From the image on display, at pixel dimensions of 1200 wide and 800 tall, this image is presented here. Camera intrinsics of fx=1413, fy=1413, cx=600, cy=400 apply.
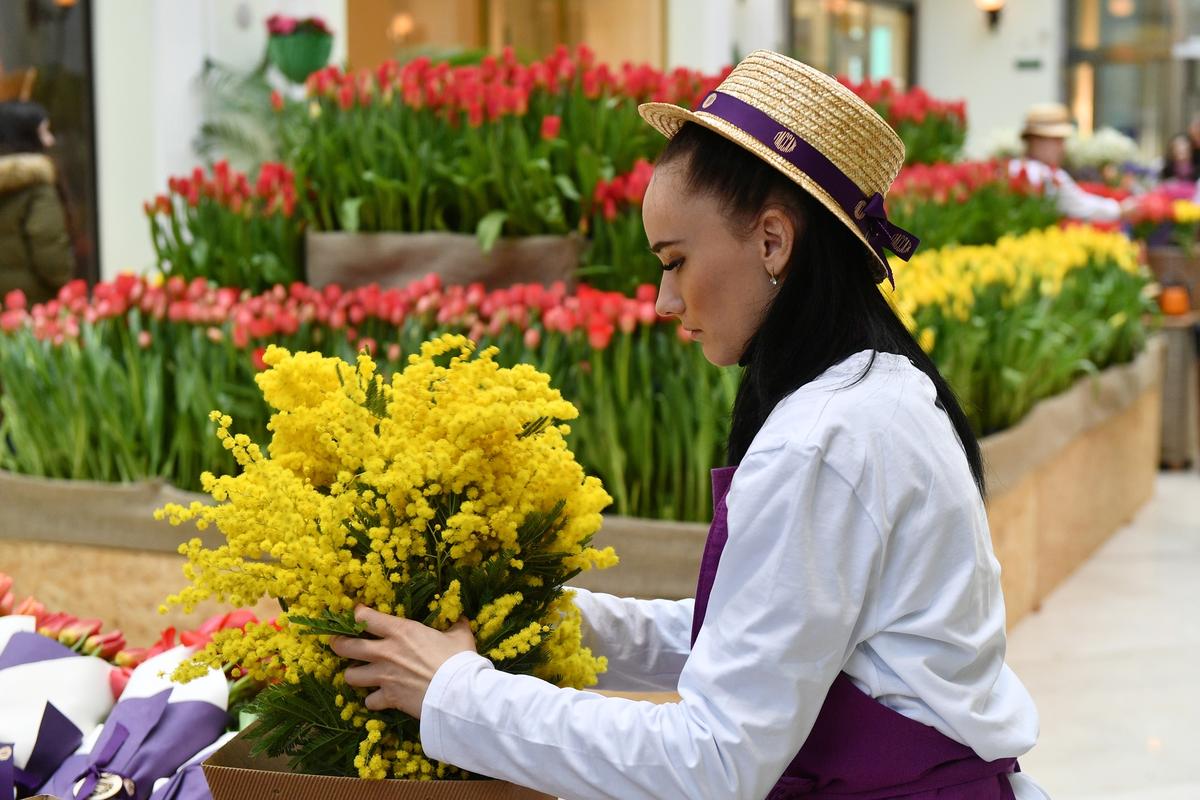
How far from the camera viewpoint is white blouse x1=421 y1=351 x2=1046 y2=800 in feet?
3.65

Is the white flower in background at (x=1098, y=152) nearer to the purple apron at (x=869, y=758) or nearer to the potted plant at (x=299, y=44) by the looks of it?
the potted plant at (x=299, y=44)

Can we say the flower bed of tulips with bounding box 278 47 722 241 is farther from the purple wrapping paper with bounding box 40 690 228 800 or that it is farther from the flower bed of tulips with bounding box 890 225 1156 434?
the purple wrapping paper with bounding box 40 690 228 800

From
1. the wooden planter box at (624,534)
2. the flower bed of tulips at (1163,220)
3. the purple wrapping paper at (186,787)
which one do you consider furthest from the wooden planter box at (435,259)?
the flower bed of tulips at (1163,220)

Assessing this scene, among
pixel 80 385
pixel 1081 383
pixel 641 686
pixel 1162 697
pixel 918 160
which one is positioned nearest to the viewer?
pixel 641 686

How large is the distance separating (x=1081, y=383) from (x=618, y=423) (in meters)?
2.24

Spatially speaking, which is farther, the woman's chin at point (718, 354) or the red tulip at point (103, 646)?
the red tulip at point (103, 646)

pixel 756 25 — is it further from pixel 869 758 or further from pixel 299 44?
pixel 869 758

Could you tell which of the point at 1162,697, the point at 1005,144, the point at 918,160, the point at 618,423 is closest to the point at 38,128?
the point at 918,160

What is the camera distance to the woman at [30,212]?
5648mm

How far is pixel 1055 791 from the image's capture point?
2965 mm

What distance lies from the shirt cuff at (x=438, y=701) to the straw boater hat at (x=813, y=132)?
19.5 inches

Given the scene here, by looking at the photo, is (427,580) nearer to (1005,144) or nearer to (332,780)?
(332,780)

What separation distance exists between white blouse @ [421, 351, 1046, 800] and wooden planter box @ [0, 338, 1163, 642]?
1438 mm

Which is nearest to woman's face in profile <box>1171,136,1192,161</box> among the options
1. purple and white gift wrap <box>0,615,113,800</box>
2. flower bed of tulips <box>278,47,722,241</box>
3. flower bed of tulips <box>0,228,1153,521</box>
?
flower bed of tulips <box>0,228,1153,521</box>
